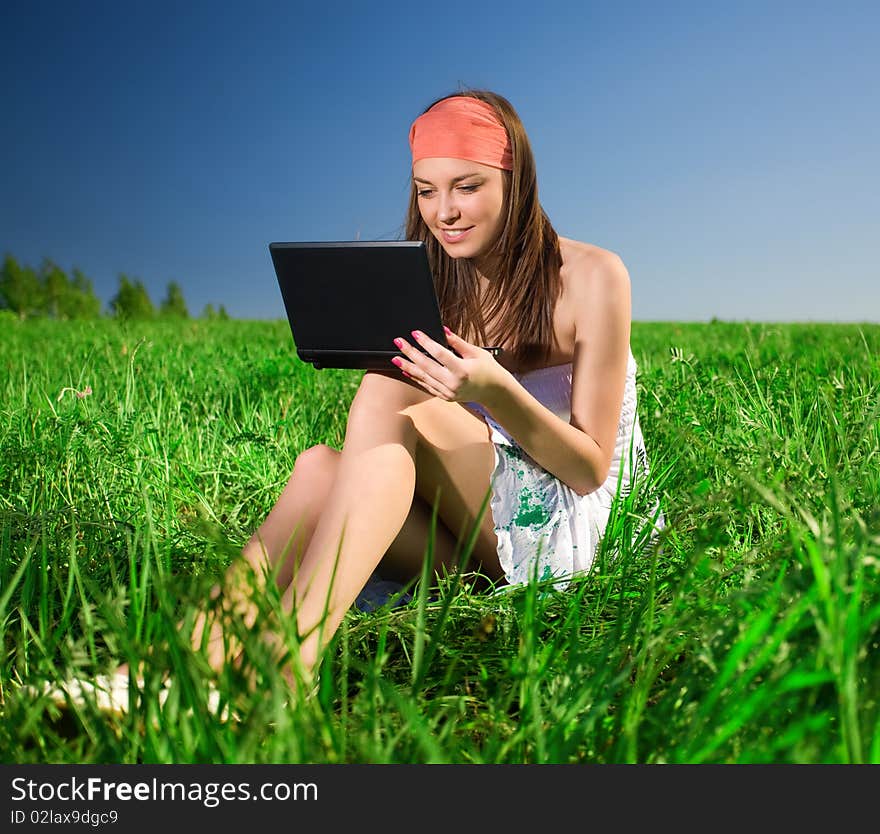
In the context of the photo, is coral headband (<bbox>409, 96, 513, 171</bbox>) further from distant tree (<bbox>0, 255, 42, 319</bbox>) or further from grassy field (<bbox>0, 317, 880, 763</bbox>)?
distant tree (<bbox>0, 255, 42, 319</bbox>)

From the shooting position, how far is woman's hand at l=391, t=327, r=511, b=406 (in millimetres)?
1617

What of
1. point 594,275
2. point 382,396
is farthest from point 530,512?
point 594,275

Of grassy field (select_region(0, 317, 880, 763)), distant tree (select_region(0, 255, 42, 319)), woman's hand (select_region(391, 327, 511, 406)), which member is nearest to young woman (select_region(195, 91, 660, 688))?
woman's hand (select_region(391, 327, 511, 406))

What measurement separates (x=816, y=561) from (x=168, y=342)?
573 centimetres

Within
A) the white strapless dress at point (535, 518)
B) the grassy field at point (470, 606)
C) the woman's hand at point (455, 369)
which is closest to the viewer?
the grassy field at point (470, 606)

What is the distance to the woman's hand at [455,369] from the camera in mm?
1617

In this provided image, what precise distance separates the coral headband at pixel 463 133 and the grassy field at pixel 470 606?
0.83 meters

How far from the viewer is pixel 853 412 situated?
2.61m

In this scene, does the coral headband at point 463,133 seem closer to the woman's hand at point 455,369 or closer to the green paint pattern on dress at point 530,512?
the woman's hand at point 455,369

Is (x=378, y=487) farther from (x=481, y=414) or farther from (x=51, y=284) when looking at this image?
(x=51, y=284)

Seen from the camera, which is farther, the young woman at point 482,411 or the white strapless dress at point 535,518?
the white strapless dress at point 535,518

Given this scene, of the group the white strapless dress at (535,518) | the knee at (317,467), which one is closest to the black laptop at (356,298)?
the knee at (317,467)

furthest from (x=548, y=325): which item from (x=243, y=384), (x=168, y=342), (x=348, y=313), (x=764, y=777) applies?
(x=168, y=342)


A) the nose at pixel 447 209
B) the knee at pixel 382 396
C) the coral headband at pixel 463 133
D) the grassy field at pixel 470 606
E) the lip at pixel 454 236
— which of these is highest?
the coral headband at pixel 463 133
